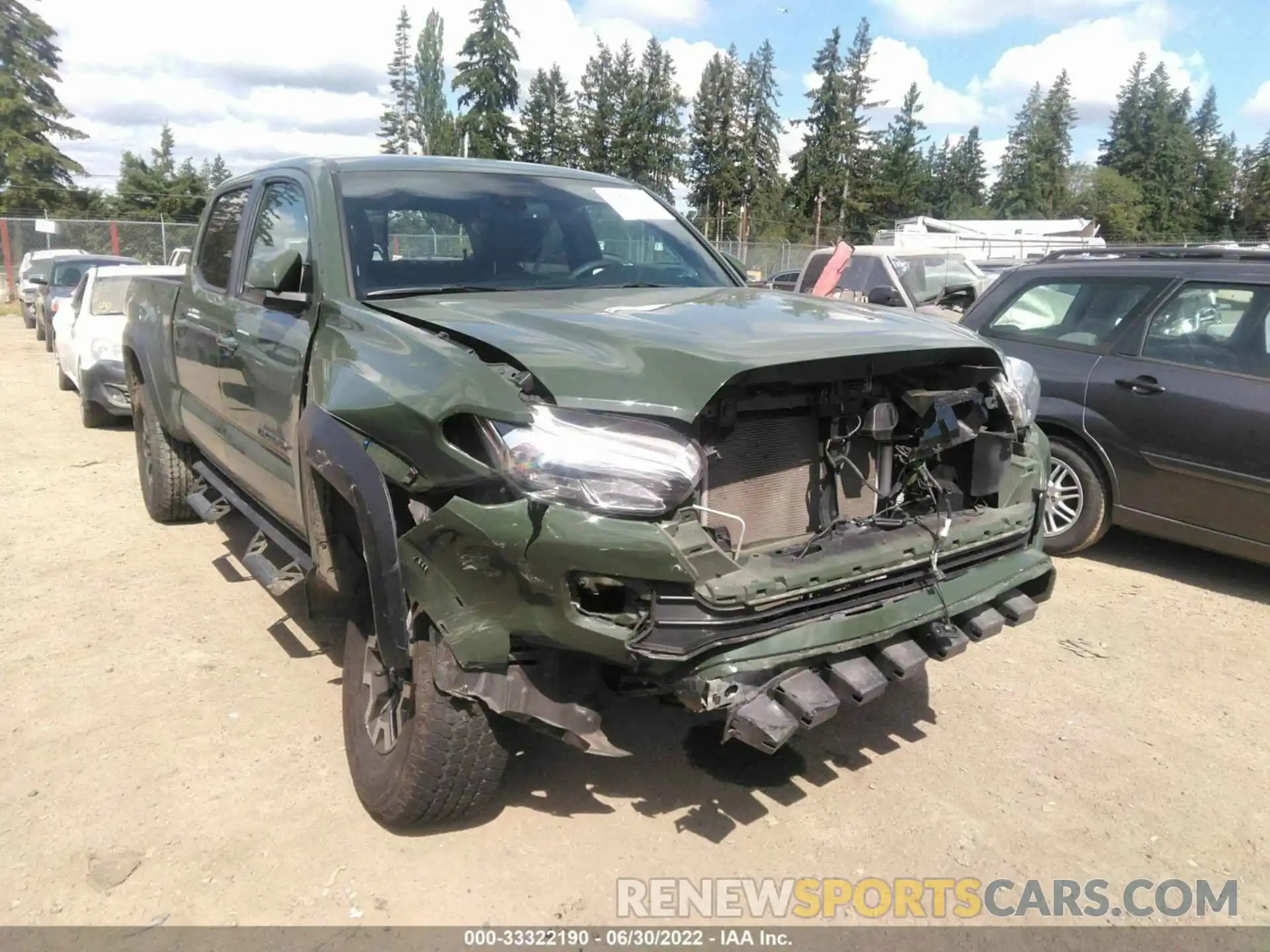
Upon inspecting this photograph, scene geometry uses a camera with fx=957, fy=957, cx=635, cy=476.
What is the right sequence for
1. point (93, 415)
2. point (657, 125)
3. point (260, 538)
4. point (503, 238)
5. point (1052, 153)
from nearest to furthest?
point (503, 238) → point (260, 538) → point (93, 415) → point (657, 125) → point (1052, 153)

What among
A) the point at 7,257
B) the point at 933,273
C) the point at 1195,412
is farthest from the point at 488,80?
the point at 1195,412

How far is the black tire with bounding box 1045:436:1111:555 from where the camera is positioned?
545 centimetres

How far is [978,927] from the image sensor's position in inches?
105

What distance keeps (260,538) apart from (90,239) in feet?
94.0

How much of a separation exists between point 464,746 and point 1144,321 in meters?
4.63

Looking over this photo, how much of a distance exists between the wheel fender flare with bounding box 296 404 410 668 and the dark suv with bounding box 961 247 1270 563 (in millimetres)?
4259

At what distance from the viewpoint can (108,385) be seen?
8.75m

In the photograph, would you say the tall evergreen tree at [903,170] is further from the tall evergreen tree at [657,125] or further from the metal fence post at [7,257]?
the metal fence post at [7,257]

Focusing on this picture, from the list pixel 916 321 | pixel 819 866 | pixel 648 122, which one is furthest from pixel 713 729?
pixel 648 122

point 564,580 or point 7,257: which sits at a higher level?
point 564,580

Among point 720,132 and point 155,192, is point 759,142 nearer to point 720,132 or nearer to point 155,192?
point 720,132

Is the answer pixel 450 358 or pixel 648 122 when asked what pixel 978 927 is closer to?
pixel 450 358

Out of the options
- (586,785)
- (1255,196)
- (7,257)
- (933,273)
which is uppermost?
(1255,196)

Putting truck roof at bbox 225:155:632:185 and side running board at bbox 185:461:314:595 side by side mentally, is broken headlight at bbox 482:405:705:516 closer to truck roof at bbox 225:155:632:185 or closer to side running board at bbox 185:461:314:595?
side running board at bbox 185:461:314:595
